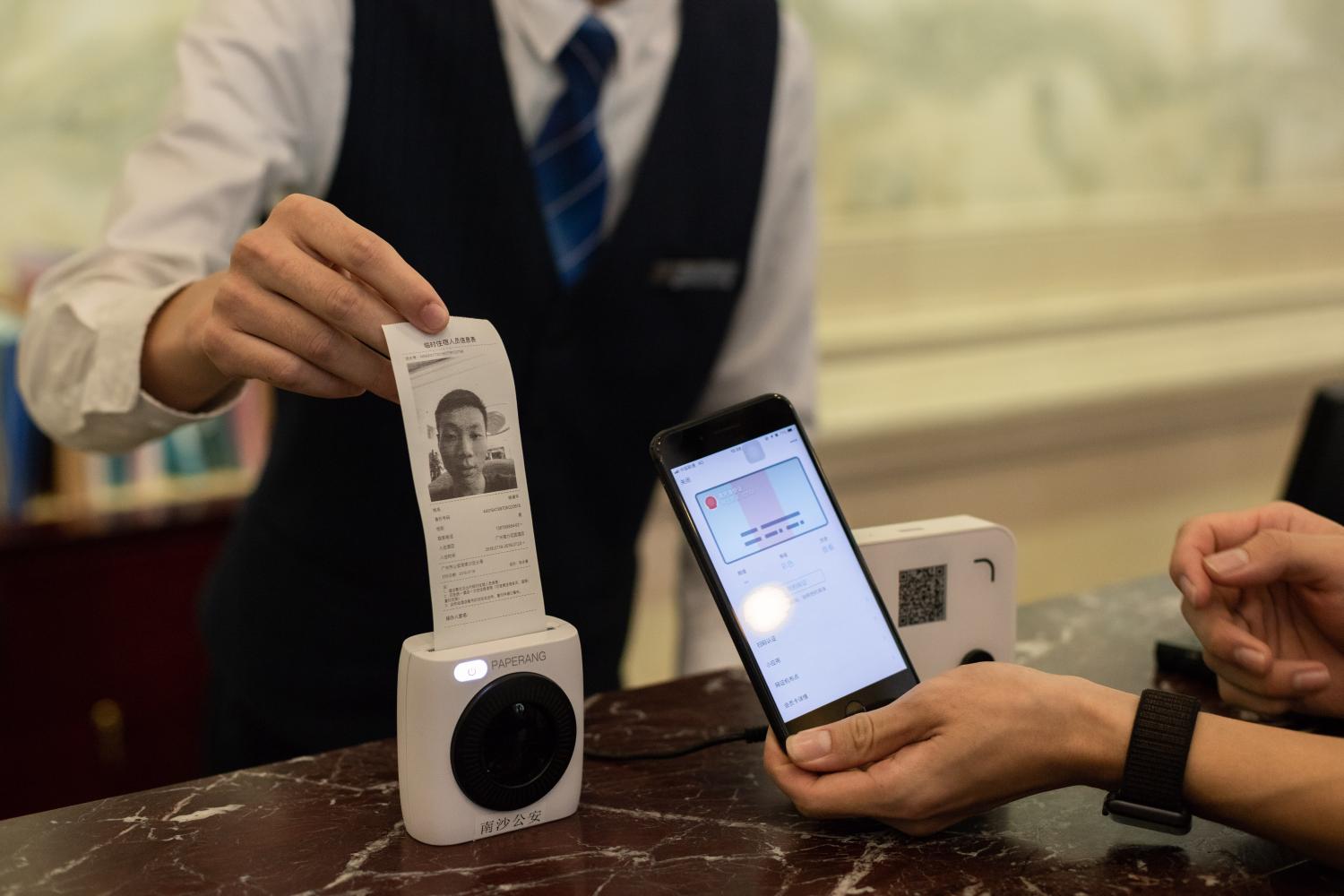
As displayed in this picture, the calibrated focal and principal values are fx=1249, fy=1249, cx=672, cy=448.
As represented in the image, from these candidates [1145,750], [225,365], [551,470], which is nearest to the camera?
[1145,750]

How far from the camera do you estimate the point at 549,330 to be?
1492 mm

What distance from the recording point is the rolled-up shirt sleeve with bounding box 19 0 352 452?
117 centimetres

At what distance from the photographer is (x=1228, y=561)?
1028 mm

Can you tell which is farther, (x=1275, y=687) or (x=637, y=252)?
(x=637, y=252)

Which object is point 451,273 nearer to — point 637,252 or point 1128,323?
point 637,252

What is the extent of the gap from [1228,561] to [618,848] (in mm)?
554

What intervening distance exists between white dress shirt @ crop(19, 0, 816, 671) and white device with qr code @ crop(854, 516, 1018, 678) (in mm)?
630

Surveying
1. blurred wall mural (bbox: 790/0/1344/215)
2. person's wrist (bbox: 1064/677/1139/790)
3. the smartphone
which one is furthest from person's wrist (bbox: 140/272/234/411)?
blurred wall mural (bbox: 790/0/1344/215)

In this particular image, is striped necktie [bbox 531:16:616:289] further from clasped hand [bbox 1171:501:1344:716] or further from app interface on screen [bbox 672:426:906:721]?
clasped hand [bbox 1171:501:1344:716]

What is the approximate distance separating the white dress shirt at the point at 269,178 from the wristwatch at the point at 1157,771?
2.85 ft

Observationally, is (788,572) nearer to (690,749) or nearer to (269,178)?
(690,749)

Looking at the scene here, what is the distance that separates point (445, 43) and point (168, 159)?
34cm

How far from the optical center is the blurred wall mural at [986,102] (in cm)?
223

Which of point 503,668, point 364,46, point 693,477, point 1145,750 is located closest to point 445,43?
point 364,46
